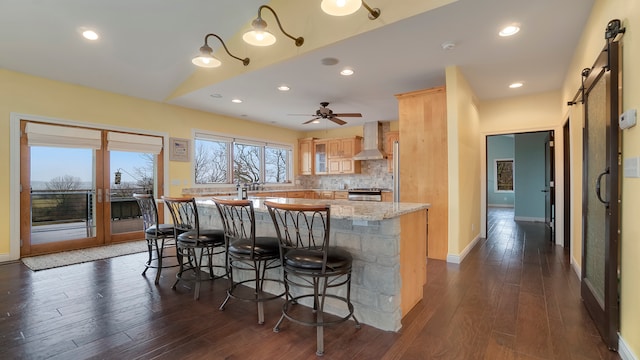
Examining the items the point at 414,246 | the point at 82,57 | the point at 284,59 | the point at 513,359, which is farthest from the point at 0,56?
the point at 513,359

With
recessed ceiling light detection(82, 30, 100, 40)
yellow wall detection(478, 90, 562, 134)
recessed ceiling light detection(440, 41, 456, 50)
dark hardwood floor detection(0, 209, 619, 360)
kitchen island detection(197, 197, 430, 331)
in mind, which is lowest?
dark hardwood floor detection(0, 209, 619, 360)

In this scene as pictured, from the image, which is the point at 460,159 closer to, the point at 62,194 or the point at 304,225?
the point at 304,225

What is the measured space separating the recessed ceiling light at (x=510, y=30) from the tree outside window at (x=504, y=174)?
9534 millimetres

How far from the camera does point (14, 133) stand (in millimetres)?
4090

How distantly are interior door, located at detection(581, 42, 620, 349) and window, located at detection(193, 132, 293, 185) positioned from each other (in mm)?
6075

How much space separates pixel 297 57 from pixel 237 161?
408cm

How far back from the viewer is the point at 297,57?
3.51 m

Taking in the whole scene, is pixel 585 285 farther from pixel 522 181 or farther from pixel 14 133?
pixel 14 133

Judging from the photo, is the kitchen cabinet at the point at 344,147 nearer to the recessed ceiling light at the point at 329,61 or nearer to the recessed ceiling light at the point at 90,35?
the recessed ceiling light at the point at 329,61

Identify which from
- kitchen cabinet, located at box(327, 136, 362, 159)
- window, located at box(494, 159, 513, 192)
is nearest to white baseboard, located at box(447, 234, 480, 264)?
kitchen cabinet, located at box(327, 136, 362, 159)

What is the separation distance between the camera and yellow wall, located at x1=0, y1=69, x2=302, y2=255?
13.2ft

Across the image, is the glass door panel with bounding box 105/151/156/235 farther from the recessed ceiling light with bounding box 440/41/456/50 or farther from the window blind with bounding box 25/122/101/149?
the recessed ceiling light with bounding box 440/41/456/50

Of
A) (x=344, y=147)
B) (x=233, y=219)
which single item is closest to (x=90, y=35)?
(x=233, y=219)

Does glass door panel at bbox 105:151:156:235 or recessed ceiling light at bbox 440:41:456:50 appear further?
glass door panel at bbox 105:151:156:235
